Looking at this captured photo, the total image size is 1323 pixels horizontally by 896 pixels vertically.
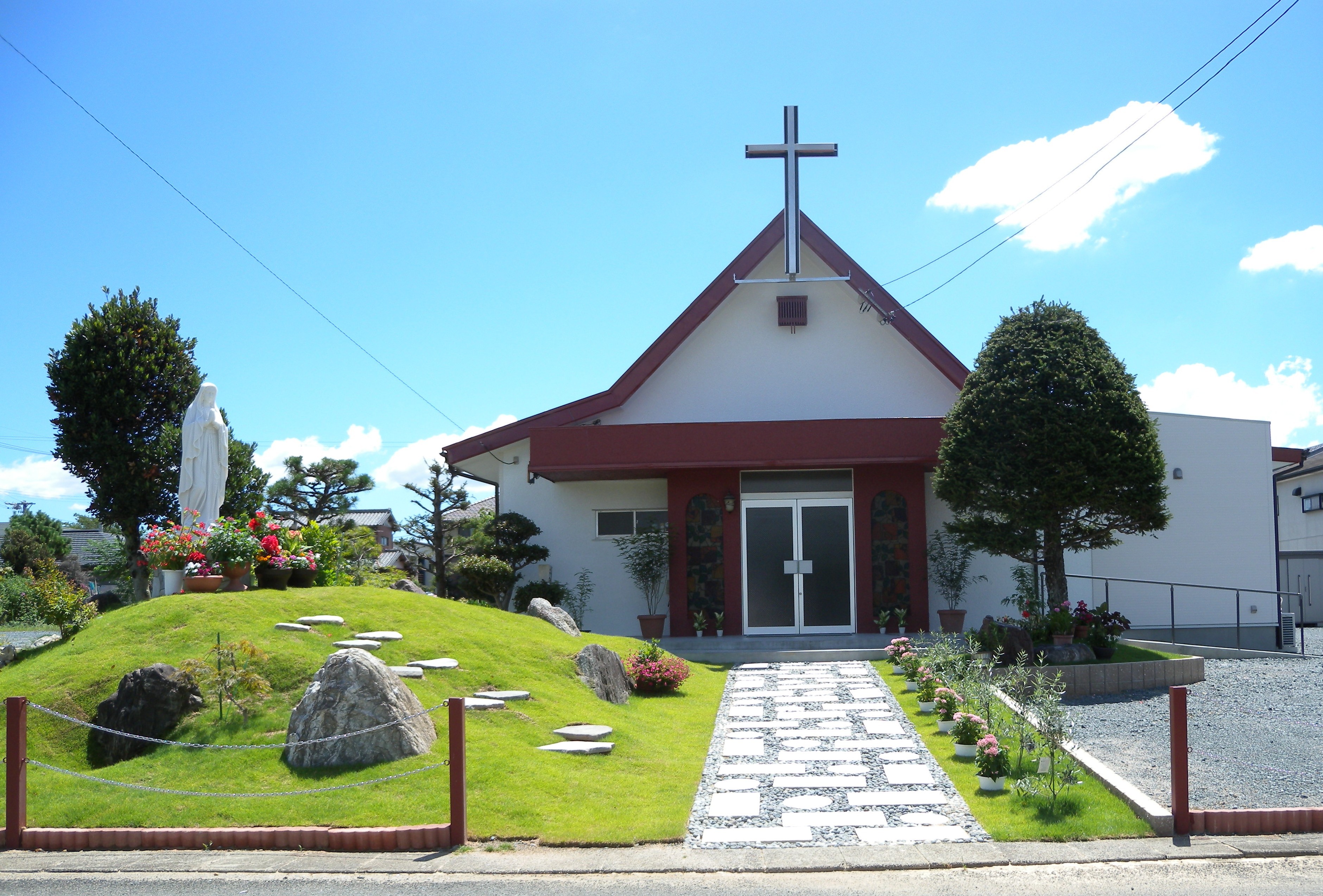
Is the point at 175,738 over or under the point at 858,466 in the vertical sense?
under

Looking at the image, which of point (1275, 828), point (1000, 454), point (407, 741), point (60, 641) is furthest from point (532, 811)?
point (1000, 454)

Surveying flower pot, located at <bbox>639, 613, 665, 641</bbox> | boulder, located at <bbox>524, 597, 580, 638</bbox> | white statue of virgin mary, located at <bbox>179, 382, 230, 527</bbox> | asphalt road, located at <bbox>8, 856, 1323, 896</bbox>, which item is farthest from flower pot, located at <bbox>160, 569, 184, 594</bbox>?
flower pot, located at <bbox>639, 613, 665, 641</bbox>

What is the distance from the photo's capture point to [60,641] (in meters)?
11.1

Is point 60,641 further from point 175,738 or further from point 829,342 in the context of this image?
point 829,342

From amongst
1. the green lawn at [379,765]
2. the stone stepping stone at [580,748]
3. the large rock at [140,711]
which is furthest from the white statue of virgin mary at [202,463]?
the stone stepping stone at [580,748]

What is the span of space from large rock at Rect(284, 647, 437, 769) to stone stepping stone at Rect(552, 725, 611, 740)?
4.64 ft

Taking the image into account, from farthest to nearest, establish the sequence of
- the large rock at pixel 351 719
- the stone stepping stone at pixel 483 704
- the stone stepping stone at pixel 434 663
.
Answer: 1. the stone stepping stone at pixel 434 663
2. the stone stepping stone at pixel 483 704
3. the large rock at pixel 351 719

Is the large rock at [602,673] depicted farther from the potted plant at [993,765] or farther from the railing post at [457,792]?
the potted plant at [993,765]

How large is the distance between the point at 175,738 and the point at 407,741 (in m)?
2.22

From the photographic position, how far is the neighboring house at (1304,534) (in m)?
25.6

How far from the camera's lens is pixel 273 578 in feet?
41.8

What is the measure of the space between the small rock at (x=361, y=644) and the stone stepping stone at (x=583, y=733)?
2447mm

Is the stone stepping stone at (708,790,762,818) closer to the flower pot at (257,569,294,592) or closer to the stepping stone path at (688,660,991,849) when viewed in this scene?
Answer: the stepping stone path at (688,660,991,849)

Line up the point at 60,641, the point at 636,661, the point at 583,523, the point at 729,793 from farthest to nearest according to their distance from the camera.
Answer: the point at 583,523 < the point at 636,661 < the point at 60,641 < the point at 729,793
